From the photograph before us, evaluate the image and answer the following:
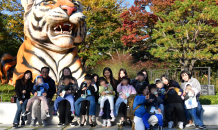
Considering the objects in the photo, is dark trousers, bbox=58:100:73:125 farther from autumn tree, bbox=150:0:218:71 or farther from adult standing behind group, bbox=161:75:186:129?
autumn tree, bbox=150:0:218:71

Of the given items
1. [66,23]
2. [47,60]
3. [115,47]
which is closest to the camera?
[66,23]

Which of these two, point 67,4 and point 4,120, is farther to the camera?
point 67,4

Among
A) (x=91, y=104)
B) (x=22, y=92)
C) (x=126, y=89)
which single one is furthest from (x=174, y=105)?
(x=22, y=92)

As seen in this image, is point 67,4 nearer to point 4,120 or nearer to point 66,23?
point 66,23

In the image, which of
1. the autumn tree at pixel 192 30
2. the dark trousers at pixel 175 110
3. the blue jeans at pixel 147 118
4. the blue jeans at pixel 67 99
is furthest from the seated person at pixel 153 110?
the autumn tree at pixel 192 30

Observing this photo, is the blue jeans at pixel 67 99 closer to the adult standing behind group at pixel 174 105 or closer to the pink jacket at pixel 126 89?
the pink jacket at pixel 126 89

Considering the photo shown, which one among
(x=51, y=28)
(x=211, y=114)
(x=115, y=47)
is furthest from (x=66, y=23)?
(x=115, y=47)

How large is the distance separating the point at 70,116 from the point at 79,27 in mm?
1892

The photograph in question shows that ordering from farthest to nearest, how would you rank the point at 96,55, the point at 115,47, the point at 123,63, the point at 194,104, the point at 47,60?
the point at 115,47, the point at 96,55, the point at 123,63, the point at 47,60, the point at 194,104

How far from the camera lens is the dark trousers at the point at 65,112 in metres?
4.03

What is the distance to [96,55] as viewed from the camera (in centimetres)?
1352

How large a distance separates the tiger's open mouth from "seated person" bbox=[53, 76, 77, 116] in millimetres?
1054

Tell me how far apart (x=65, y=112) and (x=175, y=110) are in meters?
1.85

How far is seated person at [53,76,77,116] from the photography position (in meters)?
4.09
